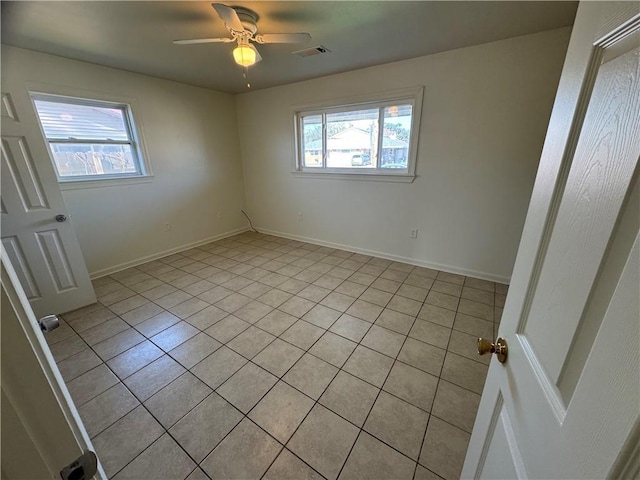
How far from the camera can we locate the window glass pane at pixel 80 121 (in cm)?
263

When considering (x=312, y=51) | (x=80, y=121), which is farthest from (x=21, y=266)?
(x=312, y=51)

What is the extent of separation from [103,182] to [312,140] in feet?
9.06

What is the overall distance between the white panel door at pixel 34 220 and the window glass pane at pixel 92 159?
0.78 meters

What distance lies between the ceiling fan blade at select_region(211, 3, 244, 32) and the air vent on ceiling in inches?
34.9

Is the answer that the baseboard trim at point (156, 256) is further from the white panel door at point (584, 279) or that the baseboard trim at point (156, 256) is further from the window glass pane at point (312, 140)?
the white panel door at point (584, 279)

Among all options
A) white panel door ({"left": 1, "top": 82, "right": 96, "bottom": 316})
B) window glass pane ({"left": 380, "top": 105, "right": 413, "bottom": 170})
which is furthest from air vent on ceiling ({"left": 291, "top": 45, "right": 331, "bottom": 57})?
white panel door ({"left": 1, "top": 82, "right": 96, "bottom": 316})

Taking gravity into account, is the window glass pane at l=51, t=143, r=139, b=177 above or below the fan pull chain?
below

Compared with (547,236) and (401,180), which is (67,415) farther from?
(401,180)

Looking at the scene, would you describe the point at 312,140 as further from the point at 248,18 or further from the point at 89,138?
the point at 89,138

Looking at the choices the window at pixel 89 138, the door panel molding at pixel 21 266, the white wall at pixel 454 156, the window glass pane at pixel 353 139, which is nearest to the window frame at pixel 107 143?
the window at pixel 89 138

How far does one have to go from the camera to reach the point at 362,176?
11.3 ft

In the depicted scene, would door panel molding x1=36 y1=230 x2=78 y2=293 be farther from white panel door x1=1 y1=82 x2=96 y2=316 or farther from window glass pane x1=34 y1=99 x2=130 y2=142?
window glass pane x1=34 y1=99 x2=130 y2=142

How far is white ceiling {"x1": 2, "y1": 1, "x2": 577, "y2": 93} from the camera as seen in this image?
1777 millimetres

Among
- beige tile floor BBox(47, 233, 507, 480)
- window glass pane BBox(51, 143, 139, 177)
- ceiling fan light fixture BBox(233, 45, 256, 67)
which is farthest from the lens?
window glass pane BBox(51, 143, 139, 177)
